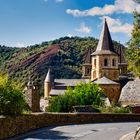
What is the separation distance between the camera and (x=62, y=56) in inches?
6373

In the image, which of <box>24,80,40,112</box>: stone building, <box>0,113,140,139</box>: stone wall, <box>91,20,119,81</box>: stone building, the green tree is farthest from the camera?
<box>91,20,119,81</box>: stone building

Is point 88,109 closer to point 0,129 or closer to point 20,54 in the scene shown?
point 0,129

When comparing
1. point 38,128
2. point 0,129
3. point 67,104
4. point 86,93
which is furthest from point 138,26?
point 86,93

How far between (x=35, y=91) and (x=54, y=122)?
5.65 meters

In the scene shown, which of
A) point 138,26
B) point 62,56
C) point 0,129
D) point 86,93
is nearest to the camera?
point 0,129

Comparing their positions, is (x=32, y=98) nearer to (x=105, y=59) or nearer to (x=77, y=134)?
(x=77, y=134)

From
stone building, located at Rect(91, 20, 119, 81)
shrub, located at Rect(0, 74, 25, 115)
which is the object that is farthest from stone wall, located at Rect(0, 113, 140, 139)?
stone building, located at Rect(91, 20, 119, 81)

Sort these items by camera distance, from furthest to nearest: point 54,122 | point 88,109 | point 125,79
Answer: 1. point 125,79
2. point 88,109
3. point 54,122

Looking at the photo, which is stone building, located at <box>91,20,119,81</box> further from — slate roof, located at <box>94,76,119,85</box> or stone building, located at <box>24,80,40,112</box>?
stone building, located at <box>24,80,40,112</box>

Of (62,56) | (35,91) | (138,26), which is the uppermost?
(62,56)

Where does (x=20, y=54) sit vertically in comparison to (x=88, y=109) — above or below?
above

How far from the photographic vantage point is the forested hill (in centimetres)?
14450

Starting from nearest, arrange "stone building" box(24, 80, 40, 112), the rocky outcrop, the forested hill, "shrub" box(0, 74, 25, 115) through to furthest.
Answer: "shrub" box(0, 74, 25, 115)
"stone building" box(24, 80, 40, 112)
the rocky outcrop
the forested hill

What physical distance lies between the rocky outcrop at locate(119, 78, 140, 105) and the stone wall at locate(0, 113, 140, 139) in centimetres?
3383
